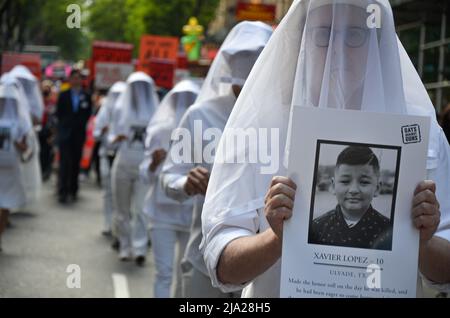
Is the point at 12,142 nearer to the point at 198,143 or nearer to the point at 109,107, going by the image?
the point at 109,107

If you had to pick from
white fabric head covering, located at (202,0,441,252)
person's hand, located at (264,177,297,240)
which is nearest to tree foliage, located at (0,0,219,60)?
white fabric head covering, located at (202,0,441,252)

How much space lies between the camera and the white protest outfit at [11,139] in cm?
1121

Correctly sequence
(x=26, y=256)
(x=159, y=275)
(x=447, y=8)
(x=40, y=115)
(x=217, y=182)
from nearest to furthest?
(x=217, y=182), (x=159, y=275), (x=26, y=256), (x=447, y=8), (x=40, y=115)

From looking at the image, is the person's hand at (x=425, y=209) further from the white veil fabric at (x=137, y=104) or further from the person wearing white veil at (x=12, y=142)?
the white veil fabric at (x=137, y=104)

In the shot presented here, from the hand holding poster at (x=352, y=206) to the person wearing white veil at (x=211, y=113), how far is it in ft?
8.61

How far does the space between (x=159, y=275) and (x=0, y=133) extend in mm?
4483

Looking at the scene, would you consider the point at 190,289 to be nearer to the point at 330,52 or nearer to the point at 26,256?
the point at 330,52

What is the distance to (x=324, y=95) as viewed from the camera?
9.27ft

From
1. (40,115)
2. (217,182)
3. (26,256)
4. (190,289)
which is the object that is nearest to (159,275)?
(190,289)

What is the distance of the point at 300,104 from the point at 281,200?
41 cm

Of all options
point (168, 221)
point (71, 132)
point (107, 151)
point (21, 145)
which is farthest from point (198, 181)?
point (71, 132)

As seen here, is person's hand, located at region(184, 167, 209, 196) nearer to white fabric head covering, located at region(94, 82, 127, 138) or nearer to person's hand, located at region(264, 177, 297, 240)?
person's hand, located at region(264, 177, 297, 240)

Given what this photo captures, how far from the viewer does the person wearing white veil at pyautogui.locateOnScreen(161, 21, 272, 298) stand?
17.4 feet

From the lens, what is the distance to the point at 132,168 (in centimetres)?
1141
